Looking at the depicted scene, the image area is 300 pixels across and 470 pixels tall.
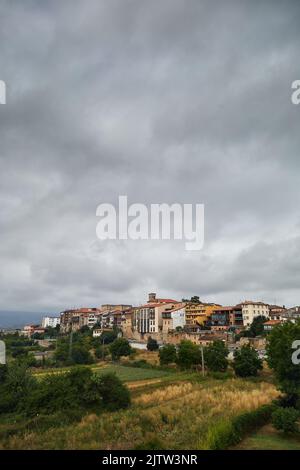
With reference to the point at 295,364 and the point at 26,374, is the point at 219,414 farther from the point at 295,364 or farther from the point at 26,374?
the point at 26,374

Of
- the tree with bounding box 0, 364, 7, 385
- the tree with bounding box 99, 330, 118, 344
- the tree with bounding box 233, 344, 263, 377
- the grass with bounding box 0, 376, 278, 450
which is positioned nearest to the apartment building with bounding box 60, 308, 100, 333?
the tree with bounding box 99, 330, 118, 344

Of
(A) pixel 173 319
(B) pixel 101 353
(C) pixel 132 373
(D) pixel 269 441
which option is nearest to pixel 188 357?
(C) pixel 132 373

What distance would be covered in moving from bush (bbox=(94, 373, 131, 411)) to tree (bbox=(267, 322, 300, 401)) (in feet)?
40.1

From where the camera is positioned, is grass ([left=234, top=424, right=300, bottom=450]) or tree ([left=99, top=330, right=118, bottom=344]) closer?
grass ([left=234, top=424, right=300, bottom=450])

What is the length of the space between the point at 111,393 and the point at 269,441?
1381cm

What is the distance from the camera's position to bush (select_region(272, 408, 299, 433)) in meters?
21.2

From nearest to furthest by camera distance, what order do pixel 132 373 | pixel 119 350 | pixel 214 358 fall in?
pixel 214 358 < pixel 132 373 < pixel 119 350

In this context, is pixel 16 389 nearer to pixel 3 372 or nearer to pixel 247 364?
pixel 3 372

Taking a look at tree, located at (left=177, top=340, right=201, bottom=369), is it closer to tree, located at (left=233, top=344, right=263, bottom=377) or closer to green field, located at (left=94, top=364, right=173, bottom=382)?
green field, located at (left=94, top=364, right=173, bottom=382)

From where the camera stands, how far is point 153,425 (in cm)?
2309

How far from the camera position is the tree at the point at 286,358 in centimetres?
2405

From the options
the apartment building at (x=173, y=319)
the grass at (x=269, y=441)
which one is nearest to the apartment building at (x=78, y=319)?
the apartment building at (x=173, y=319)
